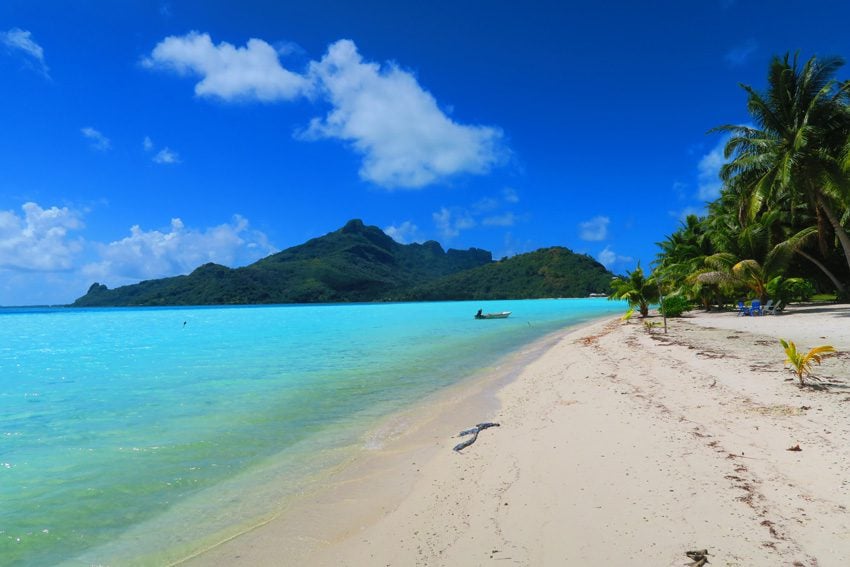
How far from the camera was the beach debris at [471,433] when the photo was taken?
6.06 meters

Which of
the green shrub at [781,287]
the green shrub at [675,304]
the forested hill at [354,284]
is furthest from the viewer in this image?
the forested hill at [354,284]

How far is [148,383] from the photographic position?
12867 mm

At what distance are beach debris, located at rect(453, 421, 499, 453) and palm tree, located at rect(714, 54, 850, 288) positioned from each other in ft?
58.4

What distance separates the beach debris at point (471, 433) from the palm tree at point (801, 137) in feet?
58.4

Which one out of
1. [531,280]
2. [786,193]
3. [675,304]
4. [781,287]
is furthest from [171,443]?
[531,280]

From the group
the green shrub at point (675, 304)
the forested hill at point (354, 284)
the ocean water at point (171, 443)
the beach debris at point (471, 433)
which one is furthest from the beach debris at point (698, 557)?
the forested hill at point (354, 284)

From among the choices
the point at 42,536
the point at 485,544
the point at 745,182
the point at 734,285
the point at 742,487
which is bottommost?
the point at 42,536

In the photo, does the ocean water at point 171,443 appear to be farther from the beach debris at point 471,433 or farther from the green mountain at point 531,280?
the green mountain at point 531,280

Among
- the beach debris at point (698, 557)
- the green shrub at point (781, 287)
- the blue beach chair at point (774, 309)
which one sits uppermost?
the green shrub at point (781, 287)

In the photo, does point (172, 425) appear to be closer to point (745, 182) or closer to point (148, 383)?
point (148, 383)

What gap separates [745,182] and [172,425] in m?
28.9

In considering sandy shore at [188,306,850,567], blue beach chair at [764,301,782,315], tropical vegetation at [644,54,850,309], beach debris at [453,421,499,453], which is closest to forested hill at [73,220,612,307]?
tropical vegetation at [644,54,850,309]

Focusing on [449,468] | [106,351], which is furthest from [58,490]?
[106,351]

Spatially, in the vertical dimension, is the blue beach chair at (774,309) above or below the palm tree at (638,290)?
below
